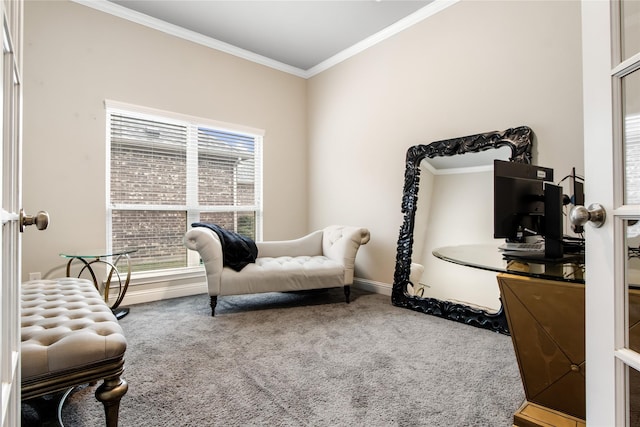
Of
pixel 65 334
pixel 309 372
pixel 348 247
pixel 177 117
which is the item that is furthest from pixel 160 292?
pixel 65 334

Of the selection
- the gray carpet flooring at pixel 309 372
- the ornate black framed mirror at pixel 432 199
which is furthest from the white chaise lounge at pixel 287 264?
the ornate black framed mirror at pixel 432 199

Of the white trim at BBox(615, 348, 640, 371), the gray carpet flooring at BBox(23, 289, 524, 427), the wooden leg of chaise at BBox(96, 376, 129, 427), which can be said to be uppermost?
the white trim at BBox(615, 348, 640, 371)

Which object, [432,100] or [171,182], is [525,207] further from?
[171,182]

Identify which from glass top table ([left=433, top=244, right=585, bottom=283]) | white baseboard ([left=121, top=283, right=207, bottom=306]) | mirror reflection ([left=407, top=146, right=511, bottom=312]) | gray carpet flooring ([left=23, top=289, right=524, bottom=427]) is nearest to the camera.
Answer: glass top table ([left=433, top=244, right=585, bottom=283])

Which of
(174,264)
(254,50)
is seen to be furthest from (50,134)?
(254,50)

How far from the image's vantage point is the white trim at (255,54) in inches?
123

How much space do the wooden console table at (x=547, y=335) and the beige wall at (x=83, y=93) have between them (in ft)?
10.6

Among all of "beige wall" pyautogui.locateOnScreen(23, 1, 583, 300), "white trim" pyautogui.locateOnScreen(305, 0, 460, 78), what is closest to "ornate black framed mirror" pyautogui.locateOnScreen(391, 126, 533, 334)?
"beige wall" pyautogui.locateOnScreen(23, 1, 583, 300)

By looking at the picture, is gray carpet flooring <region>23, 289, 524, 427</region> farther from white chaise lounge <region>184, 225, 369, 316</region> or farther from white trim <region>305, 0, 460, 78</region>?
white trim <region>305, 0, 460, 78</region>

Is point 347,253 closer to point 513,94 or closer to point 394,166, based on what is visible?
point 394,166

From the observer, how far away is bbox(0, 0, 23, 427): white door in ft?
2.37

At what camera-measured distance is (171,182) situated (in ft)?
11.7

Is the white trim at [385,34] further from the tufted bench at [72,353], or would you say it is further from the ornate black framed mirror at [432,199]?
the tufted bench at [72,353]

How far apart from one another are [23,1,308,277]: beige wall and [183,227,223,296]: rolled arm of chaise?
1019 mm
